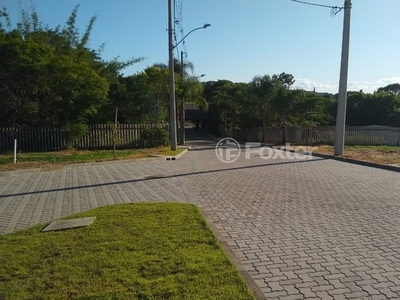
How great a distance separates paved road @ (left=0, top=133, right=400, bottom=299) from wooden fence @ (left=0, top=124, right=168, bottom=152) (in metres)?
8.17

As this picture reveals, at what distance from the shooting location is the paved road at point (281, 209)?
3570 mm

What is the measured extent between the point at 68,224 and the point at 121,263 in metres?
2.06

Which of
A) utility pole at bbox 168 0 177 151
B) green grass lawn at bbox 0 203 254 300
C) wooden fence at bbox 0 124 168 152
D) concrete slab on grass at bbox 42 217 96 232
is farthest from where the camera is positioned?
wooden fence at bbox 0 124 168 152

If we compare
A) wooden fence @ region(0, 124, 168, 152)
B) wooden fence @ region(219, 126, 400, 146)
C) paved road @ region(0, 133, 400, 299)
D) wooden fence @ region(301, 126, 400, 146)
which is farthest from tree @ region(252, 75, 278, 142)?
paved road @ region(0, 133, 400, 299)

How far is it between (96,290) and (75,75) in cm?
1916

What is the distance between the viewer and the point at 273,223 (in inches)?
214

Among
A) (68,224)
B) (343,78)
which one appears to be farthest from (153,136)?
(68,224)

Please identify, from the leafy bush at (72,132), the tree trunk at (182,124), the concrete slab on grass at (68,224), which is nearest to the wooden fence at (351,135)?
the tree trunk at (182,124)

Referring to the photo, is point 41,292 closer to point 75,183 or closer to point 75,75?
point 75,183

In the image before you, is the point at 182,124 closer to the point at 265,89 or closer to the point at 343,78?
the point at 265,89

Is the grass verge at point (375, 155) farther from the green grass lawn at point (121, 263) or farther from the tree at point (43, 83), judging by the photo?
the tree at point (43, 83)

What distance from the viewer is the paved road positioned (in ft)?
11.7

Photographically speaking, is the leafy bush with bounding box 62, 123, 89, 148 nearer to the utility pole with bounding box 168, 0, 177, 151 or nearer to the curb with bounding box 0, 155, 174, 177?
the utility pole with bounding box 168, 0, 177, 151

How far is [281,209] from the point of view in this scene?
633cm
